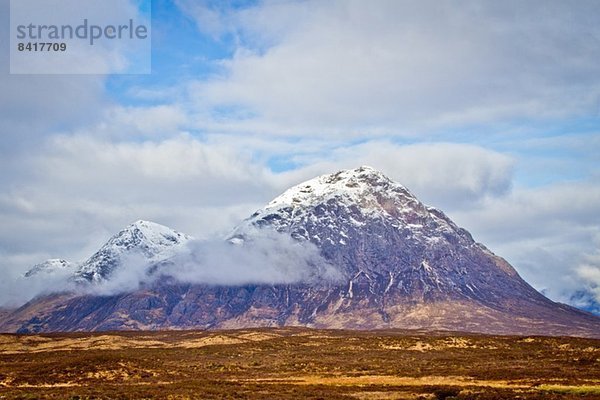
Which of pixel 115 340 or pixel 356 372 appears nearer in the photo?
pixel 356 372

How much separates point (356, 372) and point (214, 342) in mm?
67718

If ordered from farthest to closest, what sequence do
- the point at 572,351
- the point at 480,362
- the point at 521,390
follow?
the point at 572,351 → the point at 480,362 → the point at 521,390

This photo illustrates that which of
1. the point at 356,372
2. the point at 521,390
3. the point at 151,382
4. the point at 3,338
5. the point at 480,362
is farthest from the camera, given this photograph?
the point at 3,338

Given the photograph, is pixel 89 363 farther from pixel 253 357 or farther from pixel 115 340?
pixel 115 340

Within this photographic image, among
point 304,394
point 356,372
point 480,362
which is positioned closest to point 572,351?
point 480,362

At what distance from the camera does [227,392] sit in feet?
246

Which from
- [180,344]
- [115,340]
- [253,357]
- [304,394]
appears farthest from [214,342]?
[304,394]

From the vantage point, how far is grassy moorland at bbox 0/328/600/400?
74.1 metres

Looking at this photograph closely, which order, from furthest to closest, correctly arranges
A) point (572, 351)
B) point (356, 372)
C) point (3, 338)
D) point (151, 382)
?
point (3, 338) → point (572, 351) → point (356, 372) → point (151, 382)

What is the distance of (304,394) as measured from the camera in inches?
2896

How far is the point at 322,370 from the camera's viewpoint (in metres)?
103

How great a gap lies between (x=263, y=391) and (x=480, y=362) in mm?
44934

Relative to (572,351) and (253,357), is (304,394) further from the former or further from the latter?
(572,351)

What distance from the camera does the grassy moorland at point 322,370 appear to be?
74.1 metres
